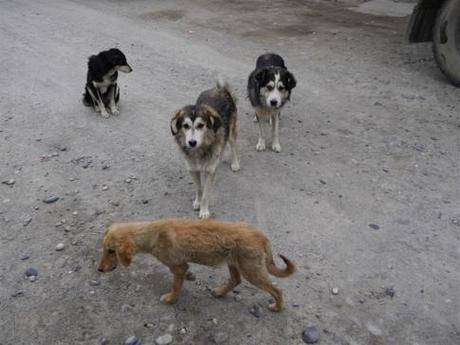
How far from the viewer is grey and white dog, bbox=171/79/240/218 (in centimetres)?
433

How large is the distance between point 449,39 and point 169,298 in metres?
6.73

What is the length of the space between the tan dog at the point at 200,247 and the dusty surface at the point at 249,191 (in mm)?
435

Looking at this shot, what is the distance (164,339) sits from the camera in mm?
3291

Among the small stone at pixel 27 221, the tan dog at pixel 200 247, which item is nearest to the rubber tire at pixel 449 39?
the tan dog at pixel 200 247

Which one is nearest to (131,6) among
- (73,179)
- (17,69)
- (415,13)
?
(17,69)

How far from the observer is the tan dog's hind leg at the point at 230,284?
352 cm

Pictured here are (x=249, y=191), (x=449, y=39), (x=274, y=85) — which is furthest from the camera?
(x=449, y=39)

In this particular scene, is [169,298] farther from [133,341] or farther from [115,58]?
[115,58]

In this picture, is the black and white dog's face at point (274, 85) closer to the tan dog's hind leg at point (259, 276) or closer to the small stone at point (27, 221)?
the tan dog's hind leg at point (259, 276)

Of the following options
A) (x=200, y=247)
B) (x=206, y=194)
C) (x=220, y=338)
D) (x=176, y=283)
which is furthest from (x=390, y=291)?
(x=206, y=194)

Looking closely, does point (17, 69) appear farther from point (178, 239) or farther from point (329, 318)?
point (329, 318)

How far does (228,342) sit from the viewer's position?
129 inches

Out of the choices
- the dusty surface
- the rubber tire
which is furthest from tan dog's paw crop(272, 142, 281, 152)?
the rubber tire

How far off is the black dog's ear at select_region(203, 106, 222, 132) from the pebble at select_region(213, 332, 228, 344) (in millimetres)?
2070
